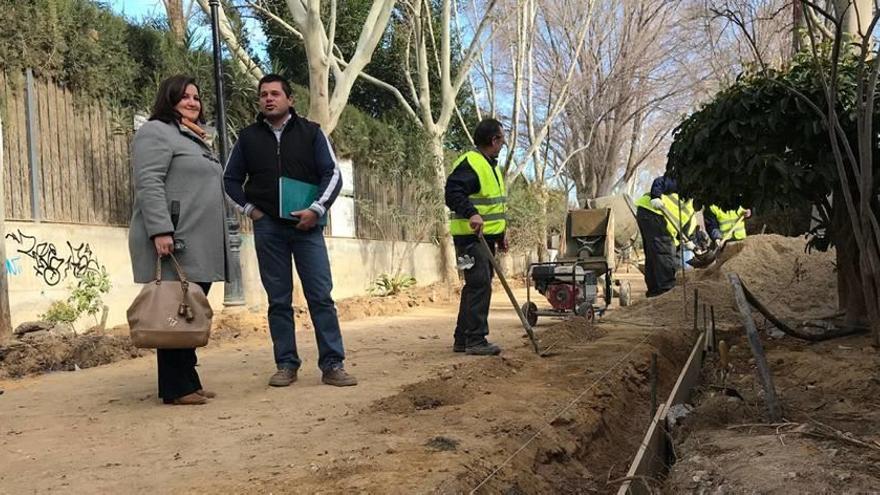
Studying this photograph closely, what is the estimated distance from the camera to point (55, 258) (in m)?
7.50

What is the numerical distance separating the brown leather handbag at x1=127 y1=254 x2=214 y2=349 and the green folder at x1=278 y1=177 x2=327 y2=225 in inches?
31.2

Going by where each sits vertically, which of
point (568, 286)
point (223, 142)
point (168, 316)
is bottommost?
point (568, 286)

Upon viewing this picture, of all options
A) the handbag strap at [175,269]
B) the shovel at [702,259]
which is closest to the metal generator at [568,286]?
the shovel at [702,259]

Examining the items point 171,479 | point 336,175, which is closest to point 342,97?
point 336,175

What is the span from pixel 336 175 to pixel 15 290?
15.2 feet

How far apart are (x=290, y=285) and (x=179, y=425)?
126 centimetres

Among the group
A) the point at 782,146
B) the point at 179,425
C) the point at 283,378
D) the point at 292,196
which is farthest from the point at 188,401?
the point at 782,146

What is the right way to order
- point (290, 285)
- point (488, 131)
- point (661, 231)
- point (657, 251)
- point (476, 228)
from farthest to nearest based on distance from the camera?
point (657, 251), point (661, 231), point (488, 131), point (476, 228), point (290, 285)

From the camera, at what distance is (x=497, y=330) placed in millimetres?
7594

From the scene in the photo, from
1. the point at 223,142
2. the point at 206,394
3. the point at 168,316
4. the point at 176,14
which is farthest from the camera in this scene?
the point at 176,14

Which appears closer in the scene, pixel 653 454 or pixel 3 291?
pixel 653 454

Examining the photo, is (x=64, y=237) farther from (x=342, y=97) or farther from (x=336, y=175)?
(x=336, y=175)

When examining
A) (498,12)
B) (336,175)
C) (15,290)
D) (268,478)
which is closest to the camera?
(268,478)

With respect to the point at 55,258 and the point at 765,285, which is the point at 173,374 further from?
the point at 765,285
